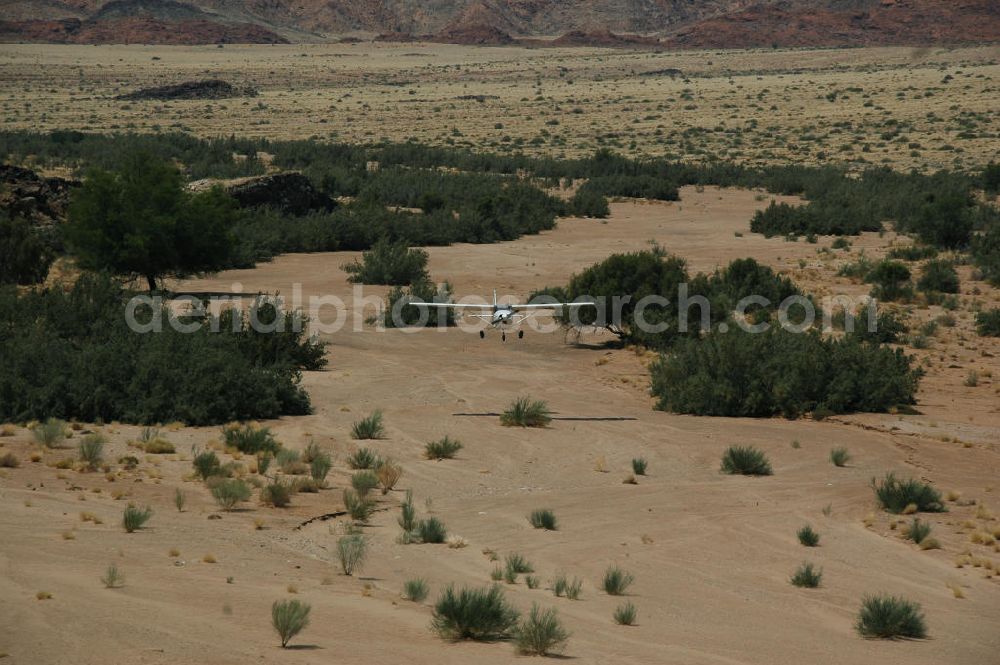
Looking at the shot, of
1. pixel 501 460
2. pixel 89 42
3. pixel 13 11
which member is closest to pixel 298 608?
pixel 501 460

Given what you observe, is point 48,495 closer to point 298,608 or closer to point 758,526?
point 298,608

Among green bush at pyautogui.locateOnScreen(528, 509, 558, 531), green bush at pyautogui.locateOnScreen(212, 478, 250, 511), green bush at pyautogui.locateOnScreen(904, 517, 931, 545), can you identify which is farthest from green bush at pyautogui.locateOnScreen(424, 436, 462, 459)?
green bush at pyautogui.locateOnScreen(904, 517, 931, 545)

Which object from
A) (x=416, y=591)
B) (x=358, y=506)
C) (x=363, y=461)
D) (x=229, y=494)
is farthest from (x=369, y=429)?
(x=416, y=591)

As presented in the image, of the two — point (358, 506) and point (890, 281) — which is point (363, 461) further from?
point (890, 281)

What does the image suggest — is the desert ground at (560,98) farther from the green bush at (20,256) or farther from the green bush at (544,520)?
the green bush at (544,520)

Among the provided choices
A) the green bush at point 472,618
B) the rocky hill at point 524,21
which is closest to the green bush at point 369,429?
the green bush at point 472,618

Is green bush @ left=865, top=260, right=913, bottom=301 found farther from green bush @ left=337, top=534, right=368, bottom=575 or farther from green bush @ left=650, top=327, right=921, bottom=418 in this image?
green bush @ left=337, top=534, right=368, bottom=575
